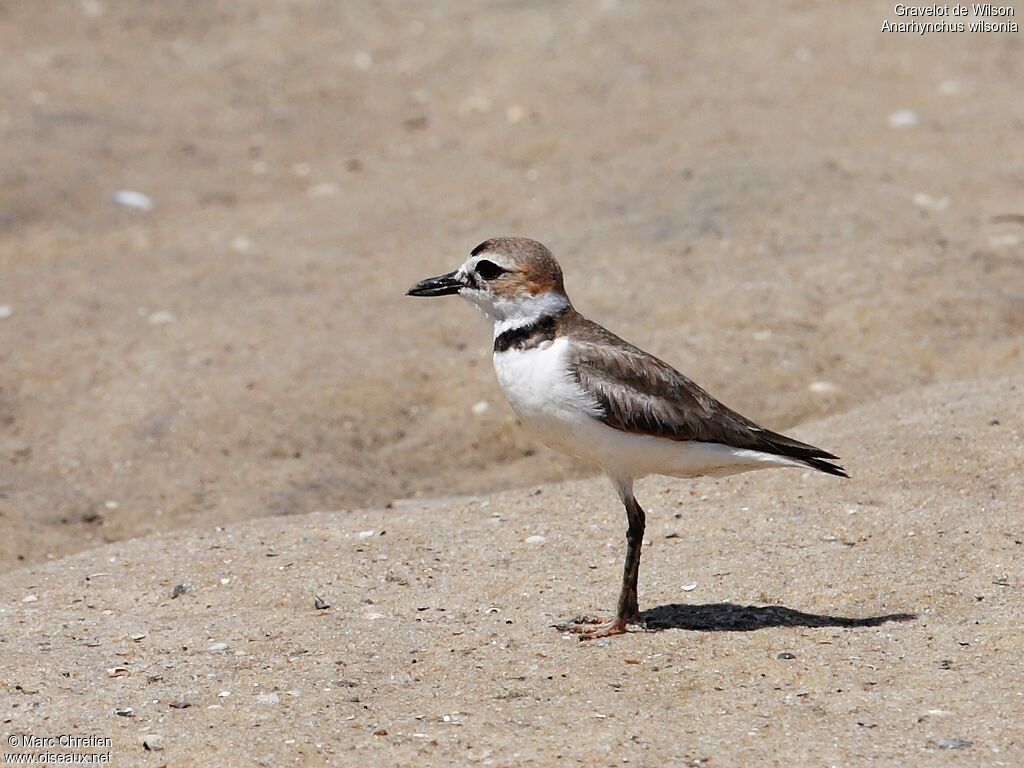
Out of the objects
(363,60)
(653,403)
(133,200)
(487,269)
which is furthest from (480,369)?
(363,60)

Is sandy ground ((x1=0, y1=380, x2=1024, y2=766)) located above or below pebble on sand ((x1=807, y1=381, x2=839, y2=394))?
below

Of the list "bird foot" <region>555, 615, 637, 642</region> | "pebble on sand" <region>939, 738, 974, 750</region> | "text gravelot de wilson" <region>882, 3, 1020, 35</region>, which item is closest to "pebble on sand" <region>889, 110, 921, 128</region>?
"text gravelot de wilson" <region>882, 3, 1020, 35</region>

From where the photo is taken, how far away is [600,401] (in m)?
5.06

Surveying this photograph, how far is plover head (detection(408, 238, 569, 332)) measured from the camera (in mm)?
5305

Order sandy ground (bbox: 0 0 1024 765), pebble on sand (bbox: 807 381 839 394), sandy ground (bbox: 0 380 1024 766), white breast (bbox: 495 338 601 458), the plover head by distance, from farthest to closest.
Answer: pebble on sand (bbox: 807 381 839 394), the plover head, white breast (bbox: 495 338 601 458), sandy ground (bbox: 0 0 1024 765), sandy ground (bbox: 0 380 1024 766)

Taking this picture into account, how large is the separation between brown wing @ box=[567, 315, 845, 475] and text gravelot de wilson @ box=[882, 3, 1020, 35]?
27.9ft

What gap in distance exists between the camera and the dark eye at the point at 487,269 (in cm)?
534

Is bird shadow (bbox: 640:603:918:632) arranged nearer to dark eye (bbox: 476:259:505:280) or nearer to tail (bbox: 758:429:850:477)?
tail (bbox: 758:429:850:477)

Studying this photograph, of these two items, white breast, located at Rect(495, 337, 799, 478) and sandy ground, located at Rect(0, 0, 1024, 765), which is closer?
sandy ground, located at Rect(0, 0, 1024, 765)

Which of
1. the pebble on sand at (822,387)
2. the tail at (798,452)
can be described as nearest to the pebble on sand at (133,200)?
the pebble on sand at (822,387)

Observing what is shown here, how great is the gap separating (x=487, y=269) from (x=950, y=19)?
9009mm

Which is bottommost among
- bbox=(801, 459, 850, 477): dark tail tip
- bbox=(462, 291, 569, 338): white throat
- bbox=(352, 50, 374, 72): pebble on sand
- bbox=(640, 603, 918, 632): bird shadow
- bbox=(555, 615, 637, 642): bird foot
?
bbox=(555, 615, 637, 642): bird foot

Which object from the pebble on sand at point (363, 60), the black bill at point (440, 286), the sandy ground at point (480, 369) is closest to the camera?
the sandy ground at point (480, 369)

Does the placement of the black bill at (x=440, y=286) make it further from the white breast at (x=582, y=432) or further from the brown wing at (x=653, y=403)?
the brown wing at (x=653, y=403)
